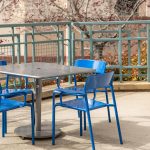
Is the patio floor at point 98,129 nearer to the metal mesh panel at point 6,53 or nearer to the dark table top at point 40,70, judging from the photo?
the dark table top at point 40,70

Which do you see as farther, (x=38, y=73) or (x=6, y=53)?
(x=6, y=53)

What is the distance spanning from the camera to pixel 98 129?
6.46m

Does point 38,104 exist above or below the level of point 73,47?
below

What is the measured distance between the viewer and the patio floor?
5641mm

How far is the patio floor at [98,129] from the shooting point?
5641mm

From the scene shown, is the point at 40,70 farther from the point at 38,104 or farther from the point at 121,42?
the point at 121,42

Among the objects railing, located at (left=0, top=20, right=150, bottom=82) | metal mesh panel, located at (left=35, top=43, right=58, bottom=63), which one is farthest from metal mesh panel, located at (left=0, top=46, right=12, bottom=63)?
metal mesh panel, located at (left=35, top=43, right=58, bottom=63)

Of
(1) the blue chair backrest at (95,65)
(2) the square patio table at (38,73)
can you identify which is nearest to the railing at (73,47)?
(1) the blue chair backrest at (95,65)

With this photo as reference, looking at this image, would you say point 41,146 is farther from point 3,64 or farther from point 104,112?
point 104,112

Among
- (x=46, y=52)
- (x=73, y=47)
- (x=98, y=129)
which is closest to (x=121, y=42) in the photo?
(x=73, y=47)

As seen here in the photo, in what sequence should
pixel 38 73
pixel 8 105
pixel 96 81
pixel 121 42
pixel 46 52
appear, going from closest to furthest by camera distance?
pixel 96 81 < pixel 38 73 < pixel 8 105 < pixel 46 52 < pixel 121 42

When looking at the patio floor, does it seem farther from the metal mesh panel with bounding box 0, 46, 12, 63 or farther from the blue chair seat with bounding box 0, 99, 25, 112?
the metal mesh panel with bounding box 0, 46, 12, 63

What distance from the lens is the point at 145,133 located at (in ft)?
20.4

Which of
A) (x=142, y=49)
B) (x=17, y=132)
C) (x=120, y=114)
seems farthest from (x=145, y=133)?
(x=142, y=49)
